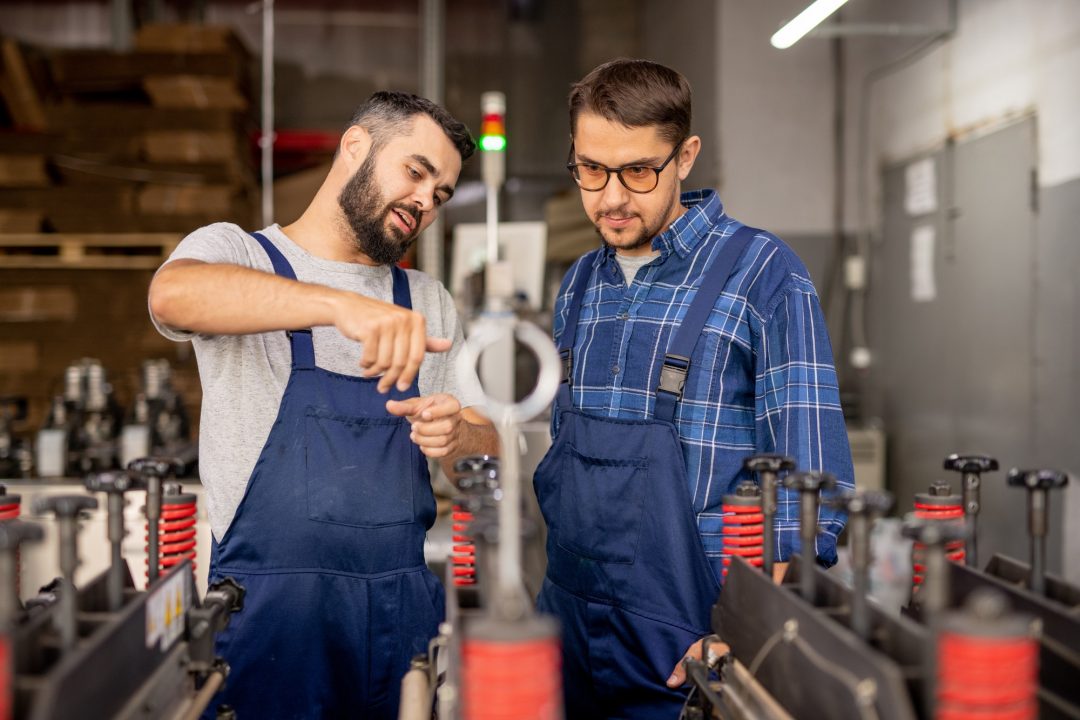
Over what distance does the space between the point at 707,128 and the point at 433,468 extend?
2.29m

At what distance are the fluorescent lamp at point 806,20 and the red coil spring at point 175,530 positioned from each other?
1.20 metres

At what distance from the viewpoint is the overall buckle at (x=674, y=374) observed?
4.53 ft

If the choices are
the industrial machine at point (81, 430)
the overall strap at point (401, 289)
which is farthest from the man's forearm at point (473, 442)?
the industrial machine at point (81, 430)

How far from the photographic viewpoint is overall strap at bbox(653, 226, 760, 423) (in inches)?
54.5

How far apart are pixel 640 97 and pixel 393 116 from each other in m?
0.44

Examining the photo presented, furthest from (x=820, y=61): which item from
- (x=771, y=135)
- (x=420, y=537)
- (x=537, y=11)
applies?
(x=420, y=537)

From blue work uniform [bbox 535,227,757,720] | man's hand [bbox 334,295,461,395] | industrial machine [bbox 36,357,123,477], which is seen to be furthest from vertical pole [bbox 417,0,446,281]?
man's hand [bbox 334,295,461,395]

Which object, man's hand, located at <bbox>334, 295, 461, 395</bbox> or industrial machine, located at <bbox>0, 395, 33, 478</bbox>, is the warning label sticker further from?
industrial machine, located at <bbox>0, 395, 33, 478</bbox>

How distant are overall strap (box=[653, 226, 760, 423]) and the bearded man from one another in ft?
0.93

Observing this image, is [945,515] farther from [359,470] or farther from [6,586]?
[6,586]

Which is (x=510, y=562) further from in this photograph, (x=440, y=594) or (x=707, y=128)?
(x=707, y=128)

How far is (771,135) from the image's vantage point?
4.23 m

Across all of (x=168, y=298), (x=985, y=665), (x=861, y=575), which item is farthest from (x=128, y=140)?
(x=985, y=665)

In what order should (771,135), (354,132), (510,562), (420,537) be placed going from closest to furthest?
(510,562) < (420,537) < (354,132) < (771,135)
